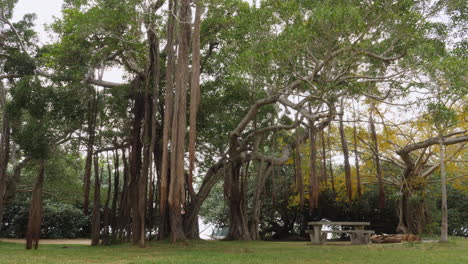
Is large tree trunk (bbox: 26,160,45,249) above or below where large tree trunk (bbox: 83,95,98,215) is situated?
below

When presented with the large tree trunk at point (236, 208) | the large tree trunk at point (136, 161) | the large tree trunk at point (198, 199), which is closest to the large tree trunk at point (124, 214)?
the large tree trunk at point (136, 161)

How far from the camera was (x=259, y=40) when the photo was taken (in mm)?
8477

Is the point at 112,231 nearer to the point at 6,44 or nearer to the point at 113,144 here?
the point at 113,144

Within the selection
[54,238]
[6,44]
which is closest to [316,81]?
[6,44]

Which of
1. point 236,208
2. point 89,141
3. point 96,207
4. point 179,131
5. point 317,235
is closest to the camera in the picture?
point 179,131

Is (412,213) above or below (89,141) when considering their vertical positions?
below

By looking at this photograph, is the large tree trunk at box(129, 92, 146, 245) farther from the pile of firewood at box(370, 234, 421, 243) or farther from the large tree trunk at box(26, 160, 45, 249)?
A: the pile of firewood at box(370, 234, 421, 243)

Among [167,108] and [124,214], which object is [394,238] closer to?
[124,214]

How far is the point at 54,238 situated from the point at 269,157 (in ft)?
35.4

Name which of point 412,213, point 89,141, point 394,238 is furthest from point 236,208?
point 412,213

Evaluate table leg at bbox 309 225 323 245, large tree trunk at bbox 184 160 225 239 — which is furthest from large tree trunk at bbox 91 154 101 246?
table leg at bbox 309 225 323 245

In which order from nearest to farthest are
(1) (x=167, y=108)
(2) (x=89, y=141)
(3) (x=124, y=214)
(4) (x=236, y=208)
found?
(1) (x=167, y=108) → (2) (x=89, y=141) → (3) (x=124, y=214) → (4) (x=236, y=208)

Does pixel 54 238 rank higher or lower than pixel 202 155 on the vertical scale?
lower

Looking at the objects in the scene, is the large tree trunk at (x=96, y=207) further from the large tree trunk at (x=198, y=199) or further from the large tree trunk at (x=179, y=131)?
the large tree trunk at (x=179, y=131)
